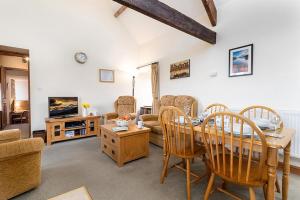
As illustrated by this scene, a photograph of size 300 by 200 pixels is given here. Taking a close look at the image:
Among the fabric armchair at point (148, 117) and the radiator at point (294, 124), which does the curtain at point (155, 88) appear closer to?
the fabric armchair at point (148, 117)

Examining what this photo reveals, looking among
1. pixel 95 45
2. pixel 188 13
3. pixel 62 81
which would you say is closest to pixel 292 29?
pixel 188 13

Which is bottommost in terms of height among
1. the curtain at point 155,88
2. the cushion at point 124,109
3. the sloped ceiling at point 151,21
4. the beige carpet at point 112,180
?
the beige carpet at point 112,180

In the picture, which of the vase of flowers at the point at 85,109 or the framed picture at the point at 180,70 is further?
the vase of flowers at the point at 85,109

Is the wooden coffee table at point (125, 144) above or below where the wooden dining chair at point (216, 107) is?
below

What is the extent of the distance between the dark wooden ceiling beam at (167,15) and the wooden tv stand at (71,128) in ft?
9.35

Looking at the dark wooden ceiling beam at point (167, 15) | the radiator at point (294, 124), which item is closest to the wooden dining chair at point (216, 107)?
the radiator at point (294, 124)

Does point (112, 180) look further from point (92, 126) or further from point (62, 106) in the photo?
point (62, 106)

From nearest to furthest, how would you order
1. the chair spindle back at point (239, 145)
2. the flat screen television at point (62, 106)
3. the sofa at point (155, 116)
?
the chair spindle back at point (239, 145), the sofa at point (155, 116), the flat screen television at point (62, 106)

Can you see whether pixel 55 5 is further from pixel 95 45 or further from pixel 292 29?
pixel 292 29

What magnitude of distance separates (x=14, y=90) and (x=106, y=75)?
194 inches

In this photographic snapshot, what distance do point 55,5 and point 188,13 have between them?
3.32 metres

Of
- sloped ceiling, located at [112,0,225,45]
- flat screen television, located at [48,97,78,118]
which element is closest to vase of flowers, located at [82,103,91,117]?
flat screen television, located at [48,97,78,118]

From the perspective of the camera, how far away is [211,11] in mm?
2904

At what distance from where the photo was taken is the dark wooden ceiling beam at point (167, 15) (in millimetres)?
1959
